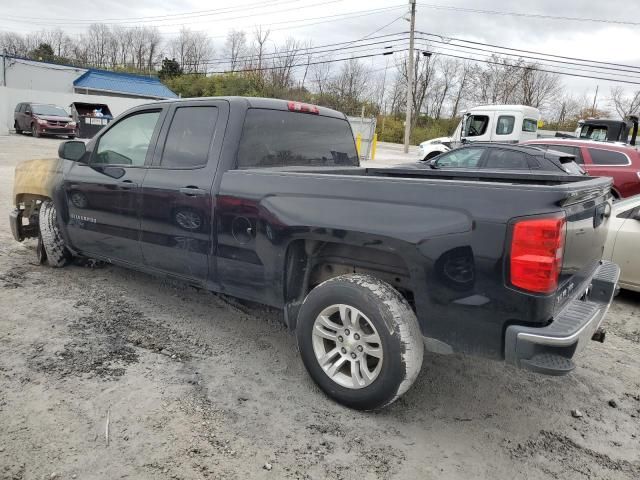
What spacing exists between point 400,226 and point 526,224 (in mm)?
633

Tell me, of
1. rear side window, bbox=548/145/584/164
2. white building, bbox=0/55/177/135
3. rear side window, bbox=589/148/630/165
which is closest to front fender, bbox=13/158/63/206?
rear side window, bbox=548/145/584/164

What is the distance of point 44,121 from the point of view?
2359 cm

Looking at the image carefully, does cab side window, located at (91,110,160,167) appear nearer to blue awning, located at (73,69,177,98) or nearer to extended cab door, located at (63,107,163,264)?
extended cab door, located at (63,107,163,264)

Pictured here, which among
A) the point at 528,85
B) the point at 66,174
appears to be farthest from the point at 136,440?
the point at 528,85

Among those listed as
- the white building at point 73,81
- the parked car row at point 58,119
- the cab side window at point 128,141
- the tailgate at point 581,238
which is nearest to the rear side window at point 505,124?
the tailgate at point 581,238

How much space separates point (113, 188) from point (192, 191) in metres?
1.09

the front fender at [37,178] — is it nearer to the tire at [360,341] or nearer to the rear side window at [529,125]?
the tire at [360,341]

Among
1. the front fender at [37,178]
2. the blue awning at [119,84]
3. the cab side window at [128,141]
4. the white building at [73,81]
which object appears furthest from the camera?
the blue awning at [119,84]

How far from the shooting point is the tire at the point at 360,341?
2.72m

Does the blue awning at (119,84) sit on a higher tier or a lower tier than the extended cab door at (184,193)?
higher

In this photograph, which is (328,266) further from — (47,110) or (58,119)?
(47,110)

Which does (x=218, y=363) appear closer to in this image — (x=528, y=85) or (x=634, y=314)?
(x=634, y=314)

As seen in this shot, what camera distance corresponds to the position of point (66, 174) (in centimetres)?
484

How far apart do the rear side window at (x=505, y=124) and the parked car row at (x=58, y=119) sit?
1864 cm
